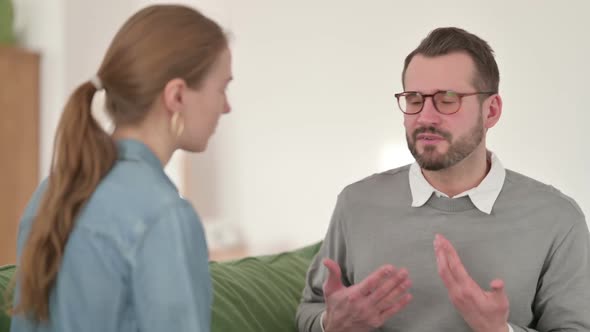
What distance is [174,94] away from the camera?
1.13 metres

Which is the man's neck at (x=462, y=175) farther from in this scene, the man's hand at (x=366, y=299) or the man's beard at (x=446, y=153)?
the man's hand at (x=366, y=299)

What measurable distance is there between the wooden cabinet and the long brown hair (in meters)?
2.78

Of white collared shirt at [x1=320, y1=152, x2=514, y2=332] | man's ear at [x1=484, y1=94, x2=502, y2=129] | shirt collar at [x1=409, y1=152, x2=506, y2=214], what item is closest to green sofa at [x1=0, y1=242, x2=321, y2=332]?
white collared shirt at [x1=320, y1=152, x2=514, y2=332]

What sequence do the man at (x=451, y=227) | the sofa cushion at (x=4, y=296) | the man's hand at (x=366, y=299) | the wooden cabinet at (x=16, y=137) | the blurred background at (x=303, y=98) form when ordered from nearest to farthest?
the sofa cushion at (x=4, y=296) < the man's hand at (x=366, y=299) < the man at (x=451, y=227) < the blurred background at (x=303, y=98) < the wooden cabinet at (x=16, y=137)

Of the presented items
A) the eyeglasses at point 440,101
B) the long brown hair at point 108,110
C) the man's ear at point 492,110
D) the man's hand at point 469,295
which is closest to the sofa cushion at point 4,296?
the long brown hair at point 108,110

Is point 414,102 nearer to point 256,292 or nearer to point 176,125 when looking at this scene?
point 256,292

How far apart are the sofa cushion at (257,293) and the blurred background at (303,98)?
42.4 inches

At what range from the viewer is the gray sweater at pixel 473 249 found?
1.61 metres

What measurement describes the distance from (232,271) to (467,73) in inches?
27.5

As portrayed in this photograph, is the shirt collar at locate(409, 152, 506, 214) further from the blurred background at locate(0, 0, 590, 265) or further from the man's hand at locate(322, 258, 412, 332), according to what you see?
the blurred background at locate(0, 0, 590, 265)

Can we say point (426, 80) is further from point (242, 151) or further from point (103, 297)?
point (242, 151)

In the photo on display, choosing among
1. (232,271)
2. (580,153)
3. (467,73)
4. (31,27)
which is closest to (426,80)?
(467,73)

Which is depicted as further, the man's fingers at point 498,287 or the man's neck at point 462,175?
the man's neck at point 462,175

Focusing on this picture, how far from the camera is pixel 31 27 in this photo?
159 inches
